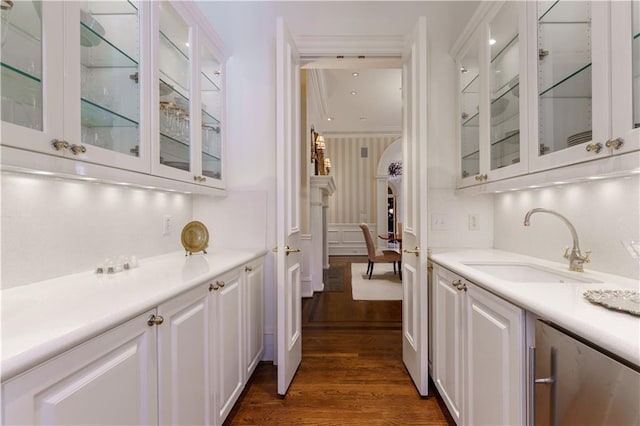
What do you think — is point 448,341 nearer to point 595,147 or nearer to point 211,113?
point 595,147

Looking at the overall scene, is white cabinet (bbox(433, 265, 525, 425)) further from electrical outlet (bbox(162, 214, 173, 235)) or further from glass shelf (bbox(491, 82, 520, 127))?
electrical outlet (bbox(162, 214, 173, 235))

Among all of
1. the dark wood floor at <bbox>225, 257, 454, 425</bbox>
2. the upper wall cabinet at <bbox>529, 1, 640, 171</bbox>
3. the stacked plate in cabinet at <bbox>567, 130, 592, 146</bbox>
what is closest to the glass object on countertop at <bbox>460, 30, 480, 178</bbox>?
the upper wall cabinet at <bbox>529, 1, 640, 171</bbox>

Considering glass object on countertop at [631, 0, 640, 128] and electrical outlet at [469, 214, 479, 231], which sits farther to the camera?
electrical outlet at [469, 214, 479, 231]

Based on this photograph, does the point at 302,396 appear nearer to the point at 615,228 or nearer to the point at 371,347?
the point at 371,347

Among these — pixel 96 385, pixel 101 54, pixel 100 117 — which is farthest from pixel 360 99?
pixel 96 385

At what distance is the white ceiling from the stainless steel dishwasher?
3.98 metres

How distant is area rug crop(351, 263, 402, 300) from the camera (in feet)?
13.8

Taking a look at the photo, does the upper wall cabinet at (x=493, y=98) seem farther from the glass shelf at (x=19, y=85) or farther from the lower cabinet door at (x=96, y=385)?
the glass shelf at (x=19, y=85)

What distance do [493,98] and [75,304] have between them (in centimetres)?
232

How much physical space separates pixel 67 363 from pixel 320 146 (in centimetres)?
489

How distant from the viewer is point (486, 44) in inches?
73.4

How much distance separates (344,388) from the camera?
6.66 feet

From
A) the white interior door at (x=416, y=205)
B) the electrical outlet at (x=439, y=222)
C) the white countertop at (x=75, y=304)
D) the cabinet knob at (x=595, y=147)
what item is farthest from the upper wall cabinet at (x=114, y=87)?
the cabinet knob at (x=595, y=147)

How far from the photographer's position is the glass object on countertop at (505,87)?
160cm
